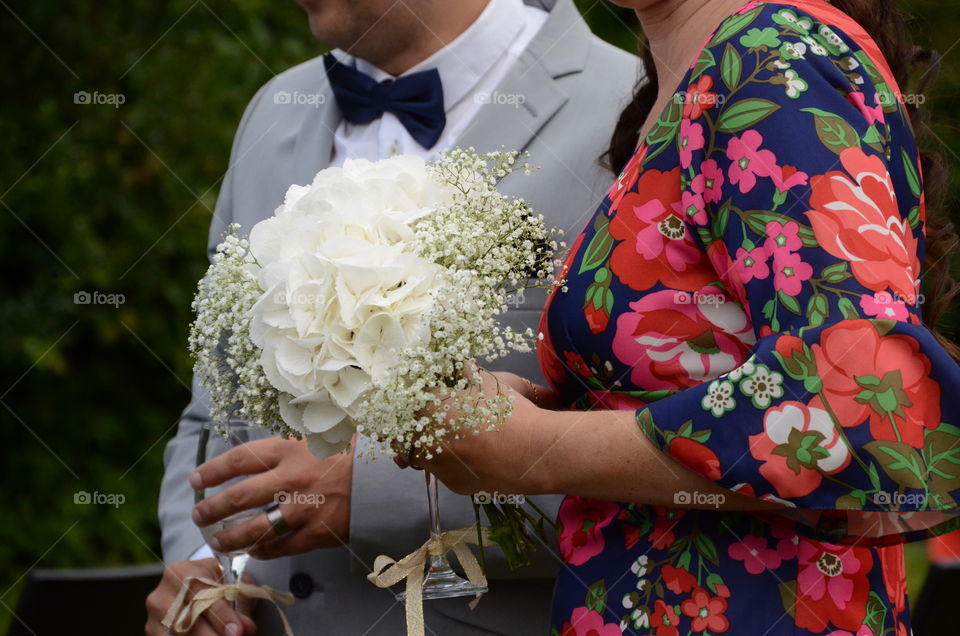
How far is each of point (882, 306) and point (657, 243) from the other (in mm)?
355

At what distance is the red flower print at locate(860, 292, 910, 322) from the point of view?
1414 mm

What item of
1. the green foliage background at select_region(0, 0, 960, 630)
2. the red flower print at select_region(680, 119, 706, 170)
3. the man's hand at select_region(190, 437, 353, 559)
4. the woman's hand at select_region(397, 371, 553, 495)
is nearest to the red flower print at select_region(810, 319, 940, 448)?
the red flower print at select_region(680, 119, 706, 170)

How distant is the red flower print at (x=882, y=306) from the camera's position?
1414mm

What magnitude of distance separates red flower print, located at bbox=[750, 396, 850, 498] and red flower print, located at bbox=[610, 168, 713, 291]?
0.87ft

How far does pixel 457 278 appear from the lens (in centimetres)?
162

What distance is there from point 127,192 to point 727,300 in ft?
12.2

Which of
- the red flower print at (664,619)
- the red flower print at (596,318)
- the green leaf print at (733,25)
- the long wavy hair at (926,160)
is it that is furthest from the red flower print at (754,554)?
the green leaf print at (733,25)

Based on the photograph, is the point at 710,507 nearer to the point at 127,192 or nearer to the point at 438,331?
the point at 438,331

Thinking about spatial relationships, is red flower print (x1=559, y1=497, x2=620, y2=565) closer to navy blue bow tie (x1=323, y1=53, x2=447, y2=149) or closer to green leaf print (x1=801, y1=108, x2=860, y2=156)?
green leaf print (x1=801, y1=108, x2=860, y2=156)

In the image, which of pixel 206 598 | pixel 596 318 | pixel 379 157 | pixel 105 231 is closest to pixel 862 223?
pixel 596 318

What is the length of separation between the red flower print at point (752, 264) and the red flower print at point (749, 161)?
0.27ft

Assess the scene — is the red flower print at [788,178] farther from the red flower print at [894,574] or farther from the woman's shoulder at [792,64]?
the red flower print at [894,574]

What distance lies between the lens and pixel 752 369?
1.47 m

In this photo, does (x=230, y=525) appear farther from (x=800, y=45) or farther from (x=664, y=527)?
(x=800, y=45)
